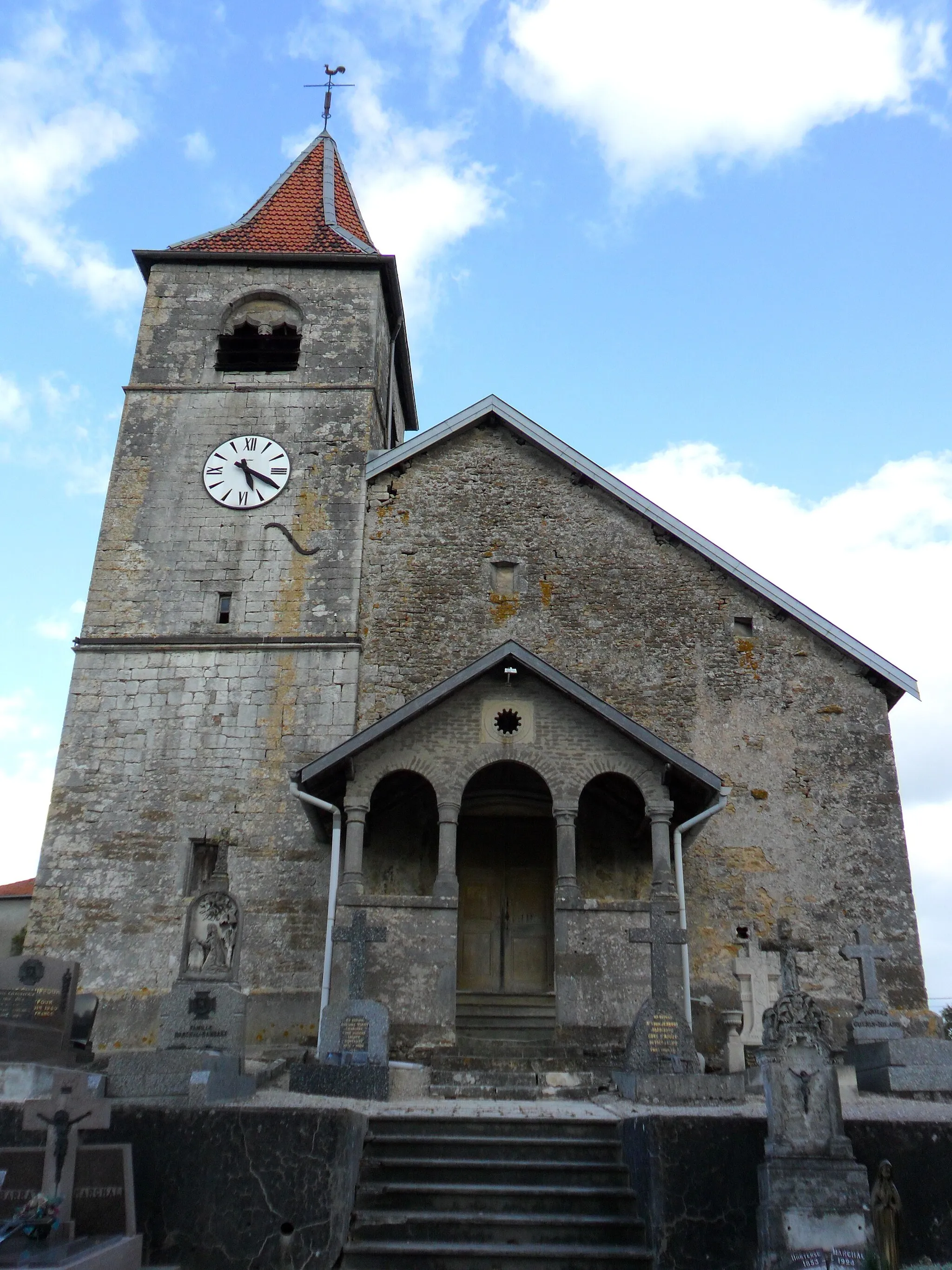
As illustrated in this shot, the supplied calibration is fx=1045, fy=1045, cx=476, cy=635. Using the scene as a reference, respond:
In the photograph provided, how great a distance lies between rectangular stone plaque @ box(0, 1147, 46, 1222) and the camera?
538 cm

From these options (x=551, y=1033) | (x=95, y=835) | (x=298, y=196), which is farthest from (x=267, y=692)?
(x=298, y=196)

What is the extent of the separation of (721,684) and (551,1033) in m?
4.98

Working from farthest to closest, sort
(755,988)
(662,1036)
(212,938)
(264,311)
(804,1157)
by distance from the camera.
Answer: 1. (264,311)
2. (755,988)
3. (212,938)
4. (662,1036)
5. (804,1157)

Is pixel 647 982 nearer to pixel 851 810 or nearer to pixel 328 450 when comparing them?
Result: pixel 851 810

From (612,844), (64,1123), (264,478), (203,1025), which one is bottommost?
(64,1123)

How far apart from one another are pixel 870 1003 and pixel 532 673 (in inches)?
188

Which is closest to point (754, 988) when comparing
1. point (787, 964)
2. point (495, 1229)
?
point (787, 964)

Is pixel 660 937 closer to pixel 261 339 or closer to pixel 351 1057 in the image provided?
pixel 351 1057

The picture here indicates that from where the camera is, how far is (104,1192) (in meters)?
5.45

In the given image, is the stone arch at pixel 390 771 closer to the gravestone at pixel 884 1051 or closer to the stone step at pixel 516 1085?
the stone step at pixel 516 1085

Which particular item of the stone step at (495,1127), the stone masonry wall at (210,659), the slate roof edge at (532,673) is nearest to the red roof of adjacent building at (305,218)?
the stone masonry wall at (210,659)

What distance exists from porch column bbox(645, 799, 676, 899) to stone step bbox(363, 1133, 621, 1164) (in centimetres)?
406

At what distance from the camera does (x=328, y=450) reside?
15.2 metres

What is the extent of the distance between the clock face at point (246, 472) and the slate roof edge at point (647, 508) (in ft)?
4.36
